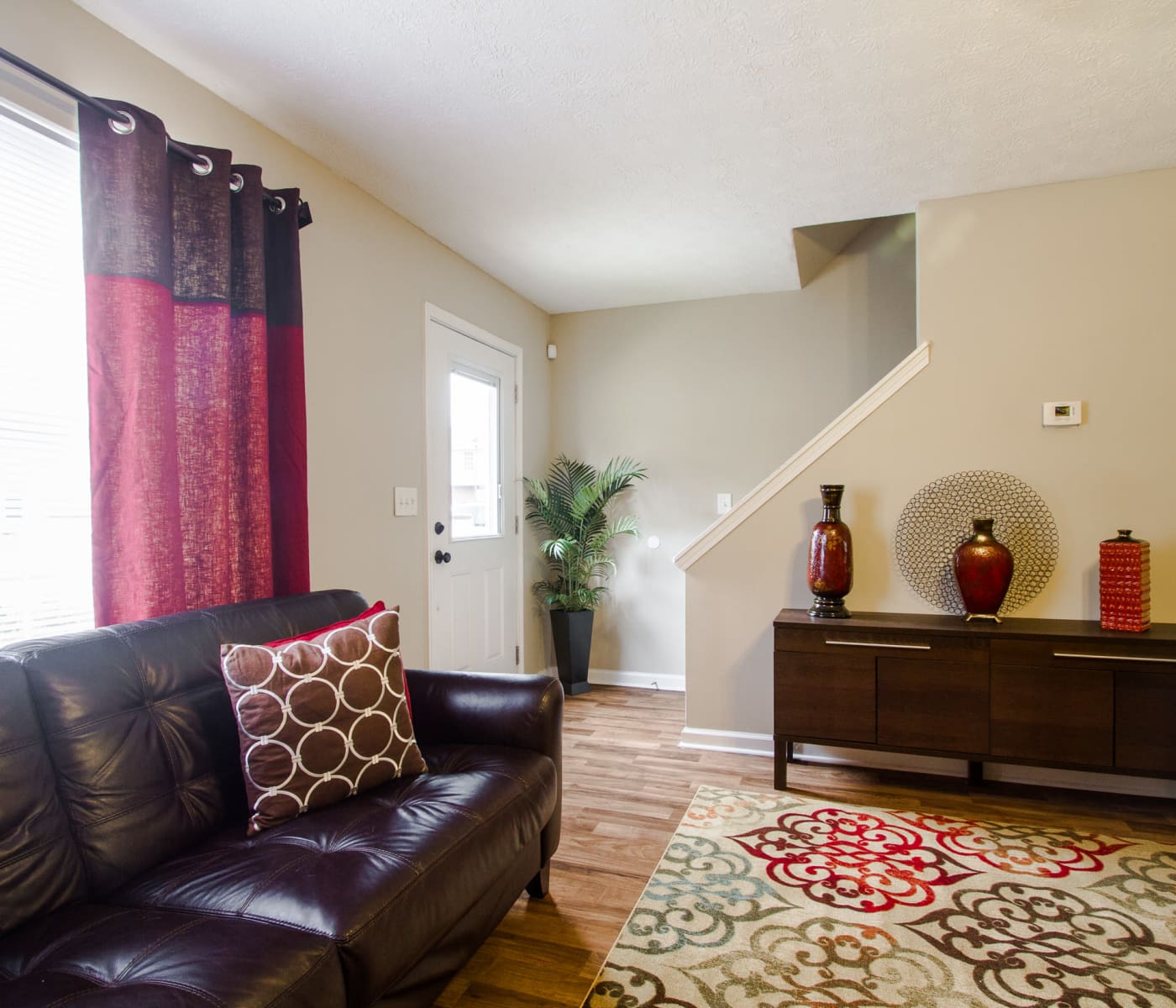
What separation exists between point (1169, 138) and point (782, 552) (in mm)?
2071

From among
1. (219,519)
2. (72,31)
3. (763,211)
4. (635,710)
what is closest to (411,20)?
(72,31)

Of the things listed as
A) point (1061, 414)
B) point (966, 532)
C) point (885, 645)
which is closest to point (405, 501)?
point (885, 645)

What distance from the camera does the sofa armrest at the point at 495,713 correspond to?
2.05m

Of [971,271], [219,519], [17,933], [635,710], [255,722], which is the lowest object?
[635,710]

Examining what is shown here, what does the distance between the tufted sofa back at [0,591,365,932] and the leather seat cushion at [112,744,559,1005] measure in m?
0.09

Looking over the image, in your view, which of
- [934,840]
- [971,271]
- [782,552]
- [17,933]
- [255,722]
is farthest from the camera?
[782,552]

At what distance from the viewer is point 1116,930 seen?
1.91m

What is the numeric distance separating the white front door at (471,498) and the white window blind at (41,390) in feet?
5.23

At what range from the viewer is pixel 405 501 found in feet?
10.5

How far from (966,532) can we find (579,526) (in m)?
2.22

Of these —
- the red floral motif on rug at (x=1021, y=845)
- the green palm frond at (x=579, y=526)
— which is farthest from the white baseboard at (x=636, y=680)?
the red floral motif on rug at (x=1021, y=845)

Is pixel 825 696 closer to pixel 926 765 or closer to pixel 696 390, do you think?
pixel 926 765

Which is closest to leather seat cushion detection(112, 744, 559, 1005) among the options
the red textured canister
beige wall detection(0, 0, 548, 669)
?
beige wall detection(0, 0, 548, 669)

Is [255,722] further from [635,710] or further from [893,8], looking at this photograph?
[635,710]
